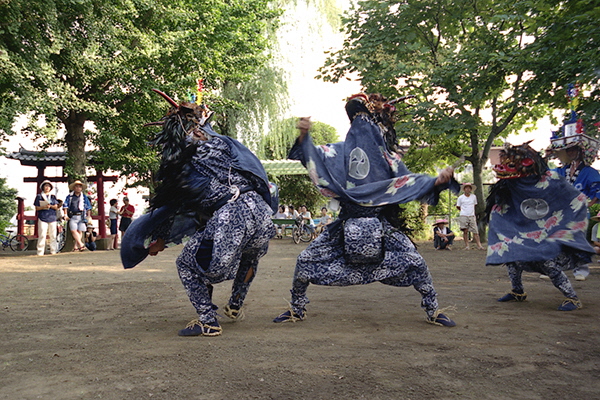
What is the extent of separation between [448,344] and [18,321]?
3968 millimetres

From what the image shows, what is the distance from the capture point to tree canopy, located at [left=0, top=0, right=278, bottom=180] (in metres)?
13.5

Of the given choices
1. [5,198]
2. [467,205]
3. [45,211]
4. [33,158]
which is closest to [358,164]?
[467,205]

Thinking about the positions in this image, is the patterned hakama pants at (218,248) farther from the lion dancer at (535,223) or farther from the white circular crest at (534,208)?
the white circular crest at (534,208)

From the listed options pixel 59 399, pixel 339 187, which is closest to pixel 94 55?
pixel 339 187

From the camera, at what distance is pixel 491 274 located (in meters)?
8.88

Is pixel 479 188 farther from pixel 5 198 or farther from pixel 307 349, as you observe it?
pixel 5 198

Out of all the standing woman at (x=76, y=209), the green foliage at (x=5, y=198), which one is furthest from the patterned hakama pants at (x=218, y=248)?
the green foliage at (x=5, y=198)

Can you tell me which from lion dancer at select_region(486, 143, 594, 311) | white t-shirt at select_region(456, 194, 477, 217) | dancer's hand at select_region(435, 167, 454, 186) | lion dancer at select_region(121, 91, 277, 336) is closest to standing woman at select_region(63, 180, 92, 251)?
white t-shirt at select_region(456, 194, 477, 217)

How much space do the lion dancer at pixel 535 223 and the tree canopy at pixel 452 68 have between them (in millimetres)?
6297

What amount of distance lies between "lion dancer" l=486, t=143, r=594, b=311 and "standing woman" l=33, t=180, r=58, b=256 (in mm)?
11159

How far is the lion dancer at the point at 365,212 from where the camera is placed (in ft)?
15.5

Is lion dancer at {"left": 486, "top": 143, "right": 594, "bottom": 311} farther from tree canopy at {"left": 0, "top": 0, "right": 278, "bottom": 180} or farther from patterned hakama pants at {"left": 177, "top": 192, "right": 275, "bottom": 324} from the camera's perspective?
tree canopy at {"left": 0, "top": 0, "right": 278, "bottom": 180}

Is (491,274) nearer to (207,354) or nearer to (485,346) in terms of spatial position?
(485,346)

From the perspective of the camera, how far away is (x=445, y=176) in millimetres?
4613
